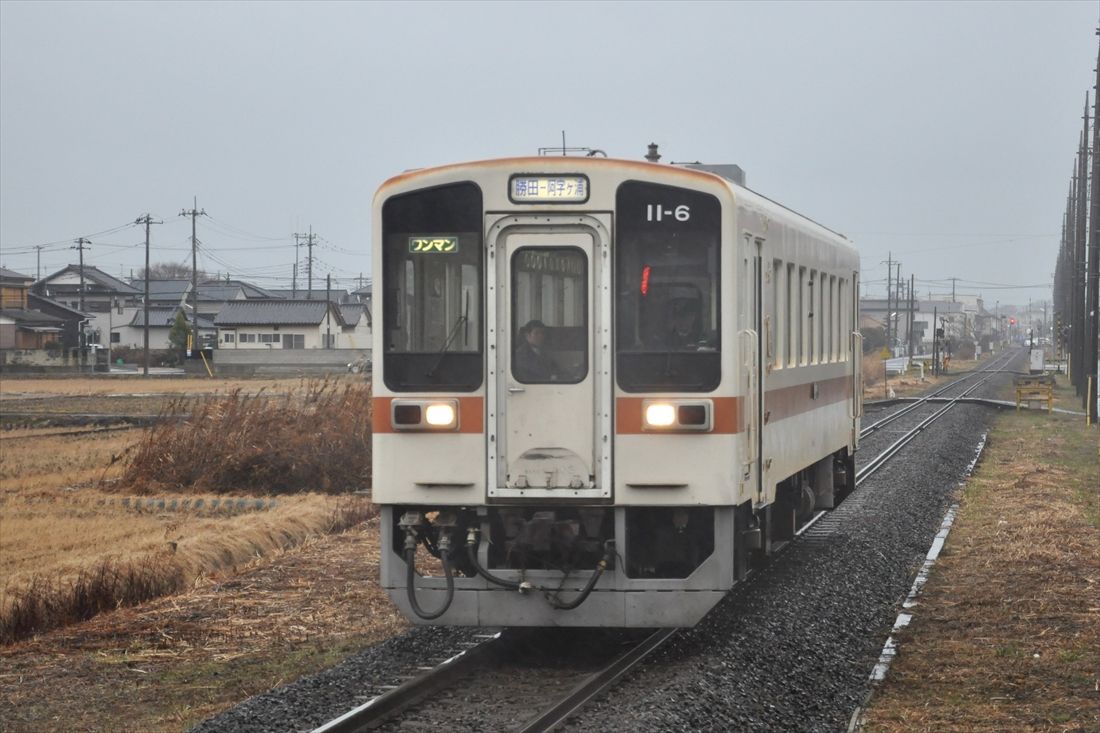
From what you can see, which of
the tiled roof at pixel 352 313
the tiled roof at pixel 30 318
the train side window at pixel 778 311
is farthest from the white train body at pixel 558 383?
the tiled roof at pixel 352 313

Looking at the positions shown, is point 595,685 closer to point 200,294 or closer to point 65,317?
point 65,317

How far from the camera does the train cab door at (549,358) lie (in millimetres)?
8070

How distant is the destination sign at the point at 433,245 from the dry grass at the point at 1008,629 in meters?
3.35

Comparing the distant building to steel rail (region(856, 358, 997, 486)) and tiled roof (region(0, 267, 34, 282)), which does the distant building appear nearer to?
tiled roof (region(0, 267, 34, 282))

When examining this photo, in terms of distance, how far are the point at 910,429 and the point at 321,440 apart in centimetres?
1355

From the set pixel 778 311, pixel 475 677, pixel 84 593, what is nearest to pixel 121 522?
Answer: pixel 84 593

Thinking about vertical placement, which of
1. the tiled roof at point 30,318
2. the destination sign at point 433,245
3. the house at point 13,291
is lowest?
the destination sign at point 433,245

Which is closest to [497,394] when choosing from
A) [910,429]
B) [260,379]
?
[910,429]

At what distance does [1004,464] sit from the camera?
74.4ft

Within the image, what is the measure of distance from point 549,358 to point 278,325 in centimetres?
6861

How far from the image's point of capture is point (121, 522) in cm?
1719

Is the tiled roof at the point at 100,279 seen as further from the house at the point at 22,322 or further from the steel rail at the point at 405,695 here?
the steel rail at the point at 405,695

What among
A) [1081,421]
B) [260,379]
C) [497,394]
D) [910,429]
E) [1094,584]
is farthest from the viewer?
[260,379]

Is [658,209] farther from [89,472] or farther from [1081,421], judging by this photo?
[1081,421]
